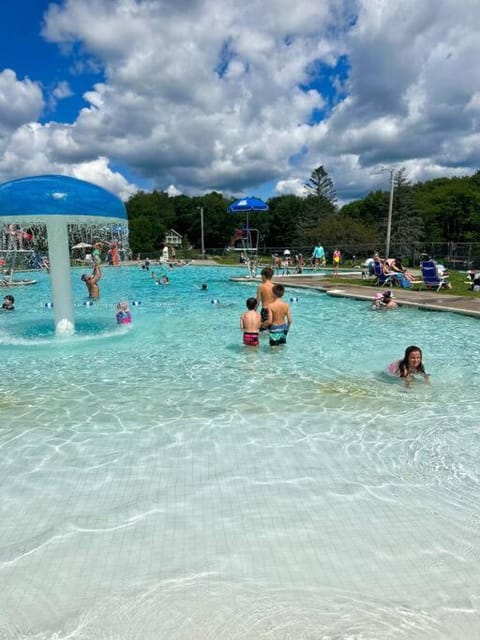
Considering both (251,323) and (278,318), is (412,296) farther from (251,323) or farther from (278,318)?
(251,323)

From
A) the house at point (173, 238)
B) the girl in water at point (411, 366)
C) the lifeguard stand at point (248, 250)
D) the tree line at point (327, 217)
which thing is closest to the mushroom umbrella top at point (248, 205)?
the lifeguard stand at point (248, 250)

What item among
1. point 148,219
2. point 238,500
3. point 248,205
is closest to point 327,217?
point 148,219

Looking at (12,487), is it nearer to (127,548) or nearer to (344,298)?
(127,548)

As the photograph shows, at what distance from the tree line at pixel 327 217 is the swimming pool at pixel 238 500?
120 feet

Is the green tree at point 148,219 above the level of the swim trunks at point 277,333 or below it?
above

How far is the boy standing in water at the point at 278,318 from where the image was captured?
8930mm

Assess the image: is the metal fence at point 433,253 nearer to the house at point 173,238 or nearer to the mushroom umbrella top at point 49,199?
the mushroom umbrella top at point 49,199

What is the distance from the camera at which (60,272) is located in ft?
33.6

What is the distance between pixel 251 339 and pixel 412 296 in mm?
8173

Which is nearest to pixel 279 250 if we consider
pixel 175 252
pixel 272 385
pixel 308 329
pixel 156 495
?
pixel 175 252

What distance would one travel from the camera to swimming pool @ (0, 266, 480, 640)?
108 inches

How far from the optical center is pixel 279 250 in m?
43.6

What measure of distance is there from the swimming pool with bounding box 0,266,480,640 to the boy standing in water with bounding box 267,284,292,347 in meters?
1.03

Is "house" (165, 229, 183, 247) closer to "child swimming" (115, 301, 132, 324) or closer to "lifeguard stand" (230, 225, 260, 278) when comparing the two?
"lifeguard stand" (230, 225, 260, 278)
